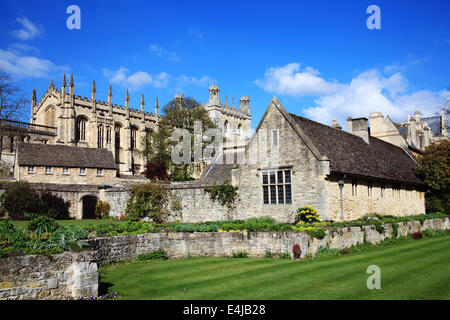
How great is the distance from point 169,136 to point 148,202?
72.0ft

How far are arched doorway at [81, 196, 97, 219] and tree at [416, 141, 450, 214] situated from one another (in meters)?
31.5

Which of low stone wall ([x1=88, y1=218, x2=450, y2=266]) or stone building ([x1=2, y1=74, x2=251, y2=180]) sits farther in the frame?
stone building ([x1=2, y1=74, x2=251, y2=180])

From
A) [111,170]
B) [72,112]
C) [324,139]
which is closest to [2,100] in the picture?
[111,170]

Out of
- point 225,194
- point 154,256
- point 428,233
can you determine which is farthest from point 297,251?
point 428,233

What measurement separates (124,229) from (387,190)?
64.1ft

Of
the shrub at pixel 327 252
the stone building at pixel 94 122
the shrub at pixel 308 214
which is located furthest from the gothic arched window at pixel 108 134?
the shrub at pixel 327 252

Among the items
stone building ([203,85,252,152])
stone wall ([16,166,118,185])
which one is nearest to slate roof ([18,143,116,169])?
stone wall ([16,166,118,185])

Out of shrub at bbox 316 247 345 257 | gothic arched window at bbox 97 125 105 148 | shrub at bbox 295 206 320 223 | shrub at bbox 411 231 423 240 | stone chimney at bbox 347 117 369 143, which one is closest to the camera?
shrub at bbox 316 247 345 257

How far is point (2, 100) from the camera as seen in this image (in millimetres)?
45219

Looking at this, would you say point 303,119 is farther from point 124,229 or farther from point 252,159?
point 124,229

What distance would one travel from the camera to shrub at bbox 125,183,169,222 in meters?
31.2

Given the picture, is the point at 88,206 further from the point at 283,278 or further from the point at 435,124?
the point at 435,124

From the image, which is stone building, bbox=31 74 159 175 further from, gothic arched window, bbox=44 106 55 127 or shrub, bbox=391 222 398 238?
shrub, bbox=391 222 398 238
